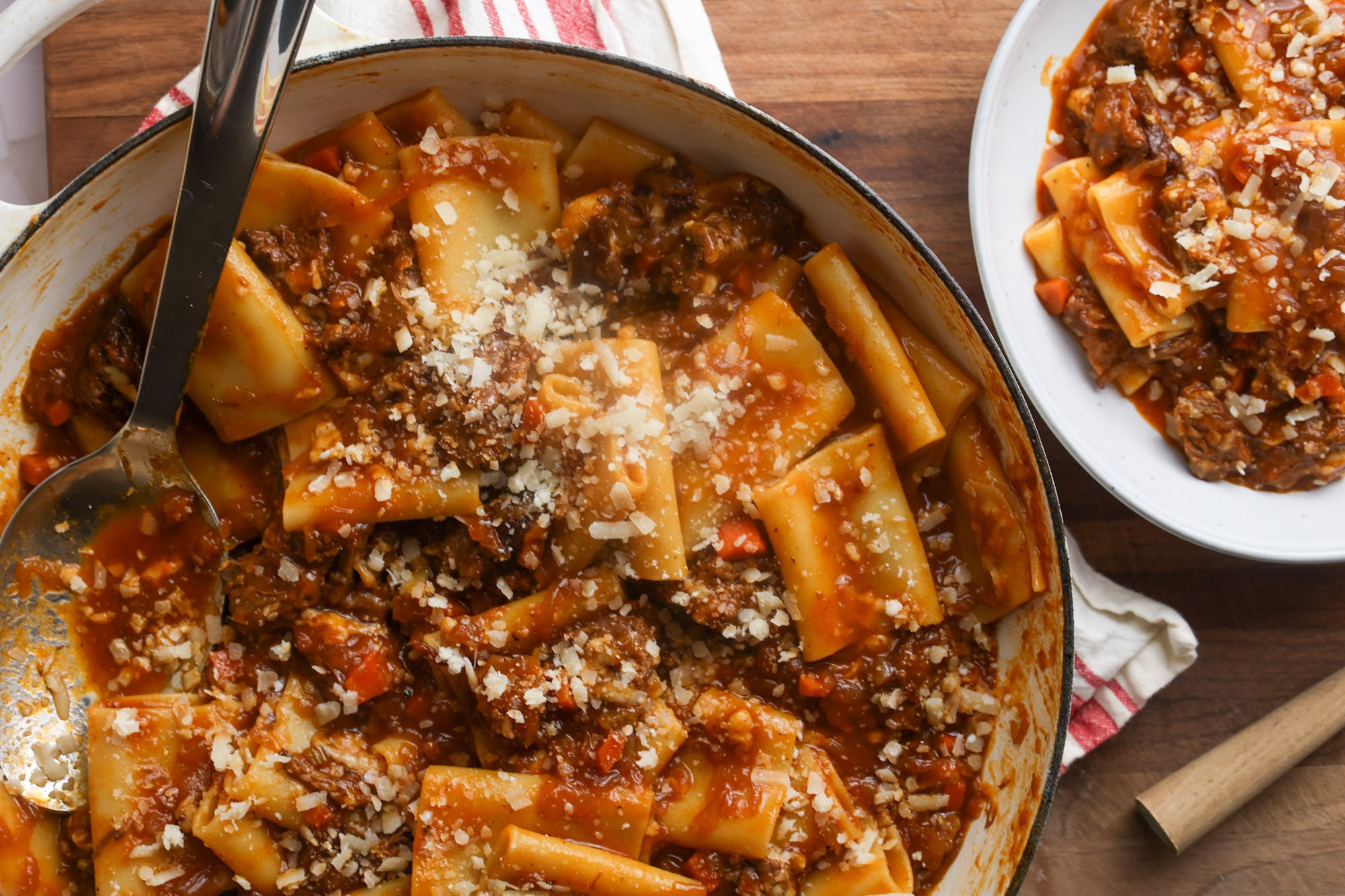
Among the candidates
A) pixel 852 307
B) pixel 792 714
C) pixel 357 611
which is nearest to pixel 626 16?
pixel 852 307

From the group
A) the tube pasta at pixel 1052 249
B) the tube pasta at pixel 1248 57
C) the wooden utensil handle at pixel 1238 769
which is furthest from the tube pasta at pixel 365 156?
the wooden utensil handle at pixel 1238 769

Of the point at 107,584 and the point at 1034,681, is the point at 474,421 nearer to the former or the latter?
the point at 107,584

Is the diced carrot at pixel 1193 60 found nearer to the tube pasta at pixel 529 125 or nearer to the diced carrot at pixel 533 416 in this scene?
the tube pasta at pixel 529 125

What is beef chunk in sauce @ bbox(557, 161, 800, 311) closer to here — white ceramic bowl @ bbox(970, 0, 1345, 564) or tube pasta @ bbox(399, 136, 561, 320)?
tube pasta @ bbox(399, 136, 561, 320)

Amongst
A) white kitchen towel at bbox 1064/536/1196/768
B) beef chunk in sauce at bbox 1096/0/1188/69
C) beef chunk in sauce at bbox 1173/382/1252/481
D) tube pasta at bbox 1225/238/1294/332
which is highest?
beef chunk in sauce at bbox 1096/0/1188/69

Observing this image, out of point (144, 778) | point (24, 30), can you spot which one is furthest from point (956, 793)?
point (24, 30)

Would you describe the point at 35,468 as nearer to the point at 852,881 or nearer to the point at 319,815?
the point at 319,815

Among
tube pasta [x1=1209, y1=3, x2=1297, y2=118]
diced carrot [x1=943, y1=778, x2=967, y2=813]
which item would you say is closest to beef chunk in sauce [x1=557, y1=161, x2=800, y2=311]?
tube pasta [x1=1209, y1=3, x2=1297, y2=118]
